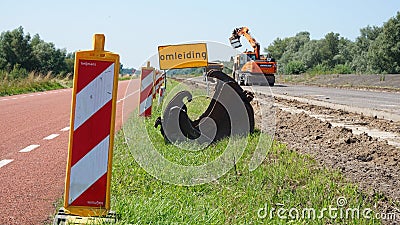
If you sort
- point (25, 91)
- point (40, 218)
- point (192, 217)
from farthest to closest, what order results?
point (25, 91), point (40, 218), point (192, 217)

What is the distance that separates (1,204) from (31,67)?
261ft

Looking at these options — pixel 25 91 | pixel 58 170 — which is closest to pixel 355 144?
pixel 58 170

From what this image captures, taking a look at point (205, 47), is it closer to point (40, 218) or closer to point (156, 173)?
point (156, 173)

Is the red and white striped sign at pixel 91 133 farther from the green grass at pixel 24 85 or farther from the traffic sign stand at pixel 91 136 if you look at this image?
the green grass at pixel 24 85

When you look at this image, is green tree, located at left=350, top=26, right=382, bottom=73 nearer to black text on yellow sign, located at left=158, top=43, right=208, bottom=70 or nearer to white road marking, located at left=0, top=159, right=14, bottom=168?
black text on yellow sign, located at left=158, top=43, right=208, bottom=70

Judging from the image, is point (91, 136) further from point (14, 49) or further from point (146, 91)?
point (14, 49)

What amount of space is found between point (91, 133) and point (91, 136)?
0.02 metres

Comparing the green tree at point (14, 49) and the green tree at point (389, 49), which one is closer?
the green tree at point (389, 49)

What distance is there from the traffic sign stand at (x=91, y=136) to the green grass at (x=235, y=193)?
0.27 meters

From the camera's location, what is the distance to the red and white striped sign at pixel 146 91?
12664mm

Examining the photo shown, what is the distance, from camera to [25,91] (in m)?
34.0

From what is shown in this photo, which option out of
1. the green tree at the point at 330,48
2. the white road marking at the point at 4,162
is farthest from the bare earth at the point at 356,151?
the green tree at the point at 330,48

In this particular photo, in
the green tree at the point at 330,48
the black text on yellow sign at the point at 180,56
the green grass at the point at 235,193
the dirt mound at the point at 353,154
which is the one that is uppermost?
the green tree at the point at 330,48

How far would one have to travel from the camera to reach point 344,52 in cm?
10969
